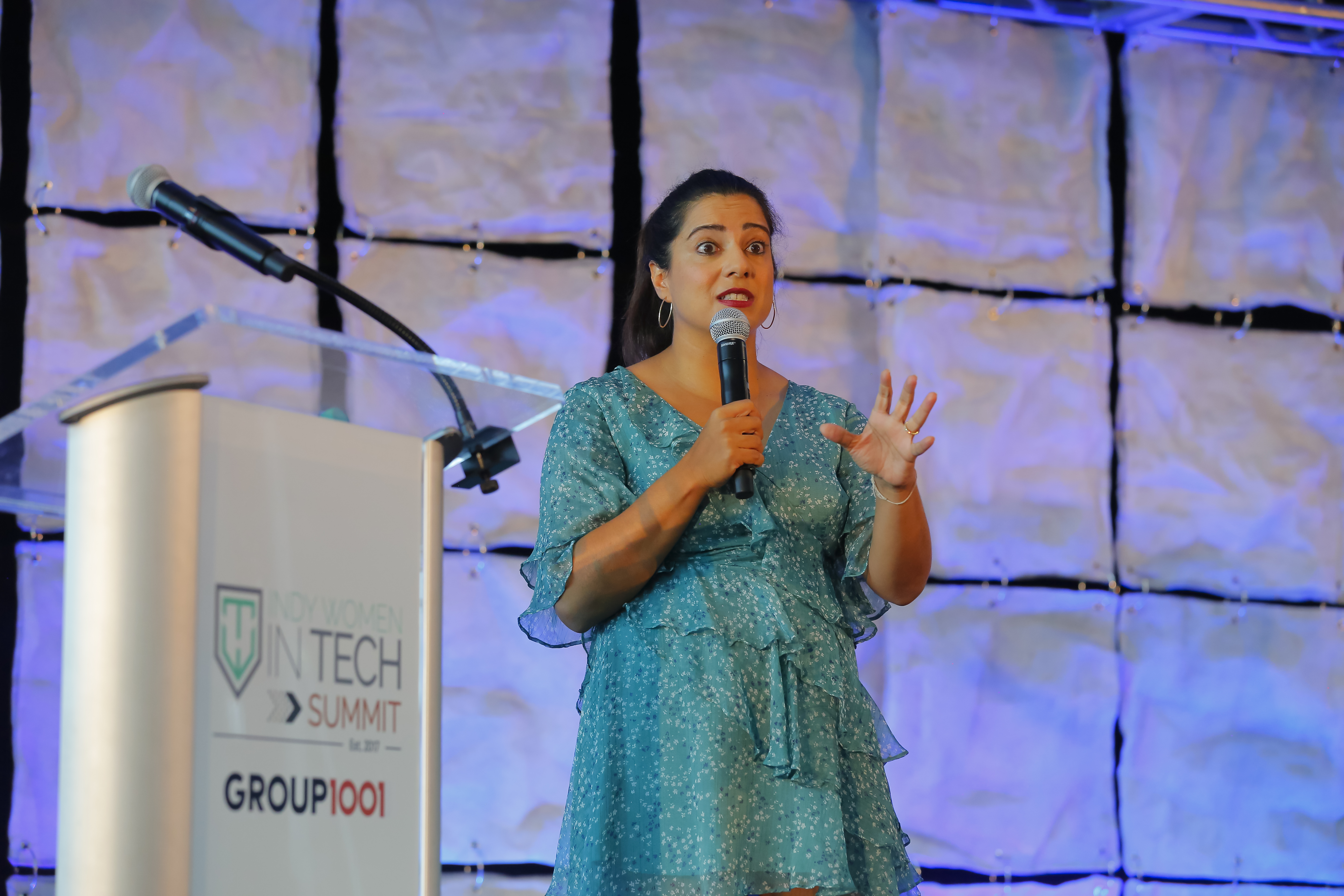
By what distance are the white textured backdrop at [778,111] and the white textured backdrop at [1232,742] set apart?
1248mm

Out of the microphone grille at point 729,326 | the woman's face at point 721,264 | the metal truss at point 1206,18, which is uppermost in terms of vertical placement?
the metal truss at point 1206,18

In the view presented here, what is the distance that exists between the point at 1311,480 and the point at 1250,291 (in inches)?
21.1

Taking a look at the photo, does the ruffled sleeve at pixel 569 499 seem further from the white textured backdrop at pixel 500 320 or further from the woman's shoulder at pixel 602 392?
the white textured backdrop at pixel 500 320

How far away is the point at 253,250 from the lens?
63.5 inches

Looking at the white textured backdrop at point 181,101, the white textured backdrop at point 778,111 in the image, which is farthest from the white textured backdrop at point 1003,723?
the white textured backdrop at point 181,101

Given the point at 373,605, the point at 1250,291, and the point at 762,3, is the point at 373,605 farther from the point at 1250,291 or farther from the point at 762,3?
the point at 1250,291

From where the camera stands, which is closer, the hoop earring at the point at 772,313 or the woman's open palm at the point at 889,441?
the woman's open palm at the point at 889,441

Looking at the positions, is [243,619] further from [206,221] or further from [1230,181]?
[1230,181]

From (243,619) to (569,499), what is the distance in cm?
92

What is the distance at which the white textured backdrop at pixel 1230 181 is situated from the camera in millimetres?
3756

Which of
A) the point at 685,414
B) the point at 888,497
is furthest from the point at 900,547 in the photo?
the point at 685,414

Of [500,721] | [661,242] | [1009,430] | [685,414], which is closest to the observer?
[685,414]

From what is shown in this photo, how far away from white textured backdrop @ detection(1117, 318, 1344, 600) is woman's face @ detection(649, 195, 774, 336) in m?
1.63

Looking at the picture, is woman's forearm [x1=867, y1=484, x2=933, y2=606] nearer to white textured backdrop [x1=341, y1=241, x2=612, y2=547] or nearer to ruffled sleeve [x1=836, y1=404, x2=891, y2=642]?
ruffled sleeve [x1=836, y1=404, x2=891, y2=642]
